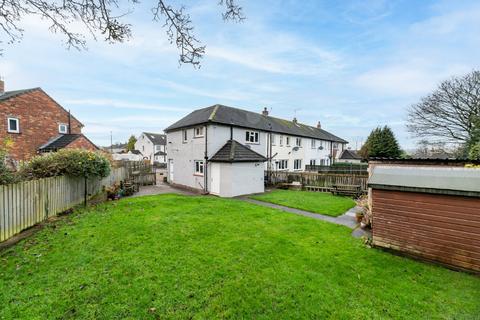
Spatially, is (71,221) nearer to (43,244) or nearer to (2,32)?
(43,244)

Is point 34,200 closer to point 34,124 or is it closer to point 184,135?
point 184,135

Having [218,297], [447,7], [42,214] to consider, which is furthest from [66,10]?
[447,7]

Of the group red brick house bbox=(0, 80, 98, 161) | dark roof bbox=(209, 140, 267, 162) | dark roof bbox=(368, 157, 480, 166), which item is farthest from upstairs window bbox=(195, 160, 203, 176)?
dark roof bbox=(368, 157, 480, 166)

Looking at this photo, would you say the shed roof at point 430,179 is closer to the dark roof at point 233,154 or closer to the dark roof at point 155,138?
the dark roof at point 233,154

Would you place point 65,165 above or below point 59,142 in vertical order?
below

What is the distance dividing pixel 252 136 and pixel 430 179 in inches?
567

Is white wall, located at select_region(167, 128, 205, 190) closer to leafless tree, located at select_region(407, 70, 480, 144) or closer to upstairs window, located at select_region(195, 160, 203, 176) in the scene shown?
upstairs window, located at select_region(195, 160, 203, 176)

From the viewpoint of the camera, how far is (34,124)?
701 inches

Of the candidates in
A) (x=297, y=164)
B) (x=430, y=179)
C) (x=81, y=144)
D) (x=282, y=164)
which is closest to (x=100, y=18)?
(x=430, y=179)

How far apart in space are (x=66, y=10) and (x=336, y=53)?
14.9 metres

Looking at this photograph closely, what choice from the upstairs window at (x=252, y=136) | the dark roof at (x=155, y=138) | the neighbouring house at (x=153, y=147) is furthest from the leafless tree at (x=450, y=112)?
the dark roof at (x=155, y=138)

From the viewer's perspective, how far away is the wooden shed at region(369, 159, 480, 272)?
4.81 m

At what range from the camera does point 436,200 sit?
519 centimetres

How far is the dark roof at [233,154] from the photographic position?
14.5 meters
